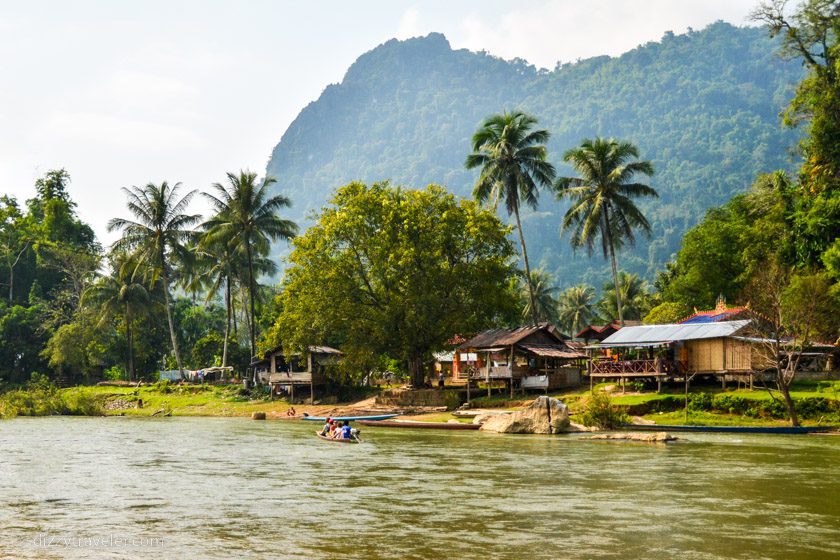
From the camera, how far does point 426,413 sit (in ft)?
166

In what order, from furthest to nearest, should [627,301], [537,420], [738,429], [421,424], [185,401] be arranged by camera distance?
[627,301] → [185,401] → [421,424] → [537,420] → [738,429]

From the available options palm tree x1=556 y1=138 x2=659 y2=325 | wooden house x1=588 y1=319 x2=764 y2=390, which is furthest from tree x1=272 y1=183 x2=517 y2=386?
wooden house x1=588 y1=319 x2=764 y2=390

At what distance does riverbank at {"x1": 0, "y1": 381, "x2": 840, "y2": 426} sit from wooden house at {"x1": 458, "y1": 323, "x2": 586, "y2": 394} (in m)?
1.65

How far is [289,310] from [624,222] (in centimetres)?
2462

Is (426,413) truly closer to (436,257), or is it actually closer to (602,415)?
(436,257)

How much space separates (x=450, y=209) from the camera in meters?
56.8

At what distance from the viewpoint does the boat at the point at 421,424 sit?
41781 millimetres

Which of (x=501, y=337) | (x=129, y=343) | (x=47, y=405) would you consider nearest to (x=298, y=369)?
(x=501, y=337)

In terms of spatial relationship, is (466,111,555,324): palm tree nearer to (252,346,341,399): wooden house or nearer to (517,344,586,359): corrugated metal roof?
(517,344,586,359): corrugated metal roof

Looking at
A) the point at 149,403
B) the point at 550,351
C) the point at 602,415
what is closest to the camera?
the point at 602,415

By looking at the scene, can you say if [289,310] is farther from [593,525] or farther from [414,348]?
[593,525]

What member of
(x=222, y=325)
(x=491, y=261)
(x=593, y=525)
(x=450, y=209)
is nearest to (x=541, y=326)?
(x=491, y=261)

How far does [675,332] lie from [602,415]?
10058 millimetres

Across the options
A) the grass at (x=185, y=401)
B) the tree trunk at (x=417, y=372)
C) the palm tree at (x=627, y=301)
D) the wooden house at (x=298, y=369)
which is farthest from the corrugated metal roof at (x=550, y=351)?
the palm tree at (x=627, y=301)
